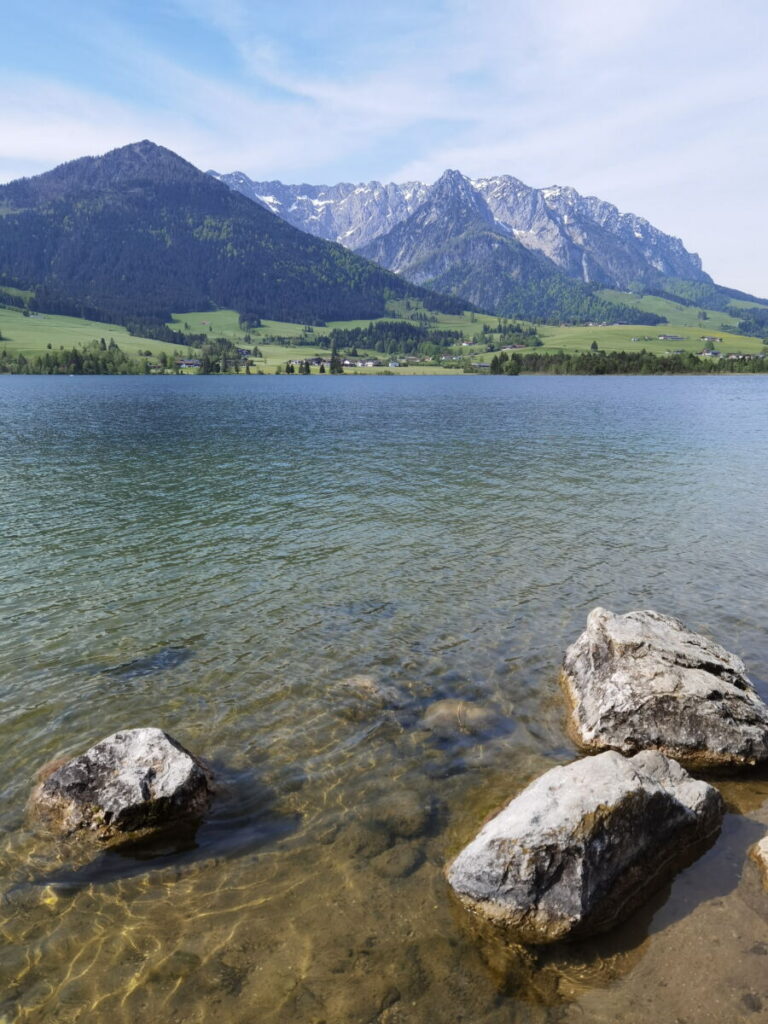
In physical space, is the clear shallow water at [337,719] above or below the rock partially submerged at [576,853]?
below

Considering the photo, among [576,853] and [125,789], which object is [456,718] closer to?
[576,853]

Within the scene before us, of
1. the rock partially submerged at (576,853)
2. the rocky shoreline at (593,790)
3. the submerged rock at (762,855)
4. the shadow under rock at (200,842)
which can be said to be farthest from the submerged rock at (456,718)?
the submerged rock at (762,855)

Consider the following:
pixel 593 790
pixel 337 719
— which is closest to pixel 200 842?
pixel 337 719

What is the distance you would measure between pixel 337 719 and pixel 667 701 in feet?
29.1

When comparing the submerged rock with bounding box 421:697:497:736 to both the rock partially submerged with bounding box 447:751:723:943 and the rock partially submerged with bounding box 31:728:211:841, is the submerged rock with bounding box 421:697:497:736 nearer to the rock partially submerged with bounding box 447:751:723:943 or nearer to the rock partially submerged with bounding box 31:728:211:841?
the rock partially submerged with bounding box 447:751:723:943

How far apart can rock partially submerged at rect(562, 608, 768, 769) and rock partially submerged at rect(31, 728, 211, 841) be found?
1006 cm

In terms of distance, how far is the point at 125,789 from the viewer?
12984 millimetres

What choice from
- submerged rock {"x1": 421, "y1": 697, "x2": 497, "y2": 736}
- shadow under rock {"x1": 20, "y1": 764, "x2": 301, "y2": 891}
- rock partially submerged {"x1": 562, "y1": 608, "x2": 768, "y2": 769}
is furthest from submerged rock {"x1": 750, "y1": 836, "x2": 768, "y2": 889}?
shadow under rock {"x1": 20, "y1": 764, "x2": 301, "y2": 891}

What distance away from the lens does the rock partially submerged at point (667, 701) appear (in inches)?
608

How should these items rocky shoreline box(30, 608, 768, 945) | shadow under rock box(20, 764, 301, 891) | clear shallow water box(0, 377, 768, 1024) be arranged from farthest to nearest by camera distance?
shadow under rock box(20, 764, 301, 891)
rocky shoreline box(30, 608, 768, 945)
clear shallow water box(0, 377, 768, 1024)

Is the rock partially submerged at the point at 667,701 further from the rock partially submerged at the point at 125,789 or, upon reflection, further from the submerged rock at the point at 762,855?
the rock partially submerged at the point at 125,789

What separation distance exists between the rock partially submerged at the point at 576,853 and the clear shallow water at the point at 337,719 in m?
0.45

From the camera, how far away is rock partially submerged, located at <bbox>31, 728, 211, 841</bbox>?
42.1ft

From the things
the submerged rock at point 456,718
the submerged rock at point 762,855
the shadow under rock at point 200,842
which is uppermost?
the submerged rock at point 762,855
